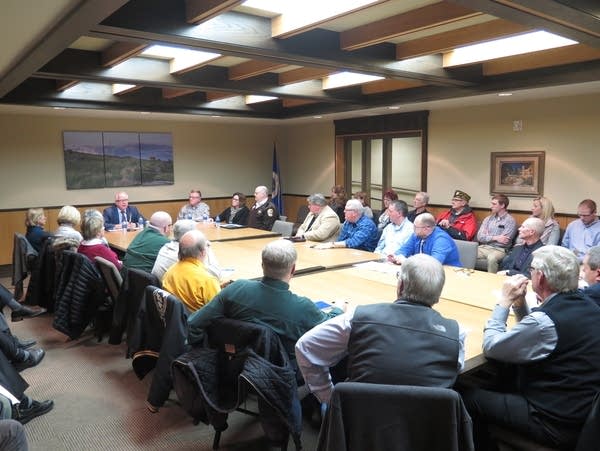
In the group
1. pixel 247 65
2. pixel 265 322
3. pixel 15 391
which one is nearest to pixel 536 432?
pixel 265 322

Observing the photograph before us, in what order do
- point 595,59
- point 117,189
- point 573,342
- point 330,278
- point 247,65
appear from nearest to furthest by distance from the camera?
point 573,342, point 330,278, point 595,59, point 247,65, point 117,189

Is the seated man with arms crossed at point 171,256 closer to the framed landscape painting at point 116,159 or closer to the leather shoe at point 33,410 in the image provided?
the leather shoe at point 33,410

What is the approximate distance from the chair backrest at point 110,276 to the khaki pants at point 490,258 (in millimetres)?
3950

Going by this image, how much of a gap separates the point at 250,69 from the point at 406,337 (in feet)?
12.1

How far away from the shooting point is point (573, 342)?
1.74 metres

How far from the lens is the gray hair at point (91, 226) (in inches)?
157

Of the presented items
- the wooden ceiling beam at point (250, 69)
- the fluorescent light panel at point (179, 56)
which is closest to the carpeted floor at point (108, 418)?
the fluorescent light panel at point (179, 56)

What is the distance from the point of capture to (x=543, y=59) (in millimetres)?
4547

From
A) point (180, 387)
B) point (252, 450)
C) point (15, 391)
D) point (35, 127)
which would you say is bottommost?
point (252, 450)

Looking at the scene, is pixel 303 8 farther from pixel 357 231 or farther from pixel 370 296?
pixel 357 231

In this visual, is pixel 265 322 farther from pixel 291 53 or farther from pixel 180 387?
pixel 291 53

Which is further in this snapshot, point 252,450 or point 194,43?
point 194,43

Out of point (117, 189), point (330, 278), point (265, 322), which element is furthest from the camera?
point (117, 189)

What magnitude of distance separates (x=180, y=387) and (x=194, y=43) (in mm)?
2070
